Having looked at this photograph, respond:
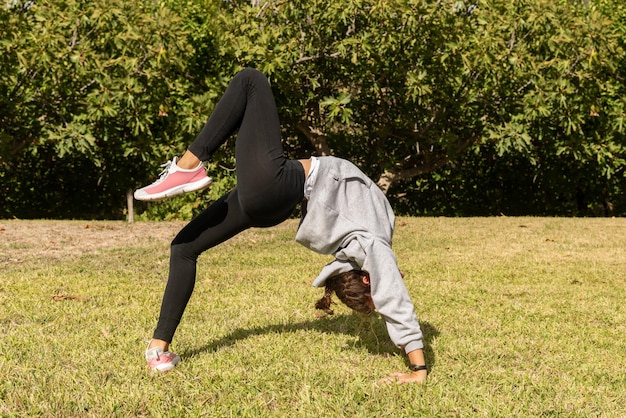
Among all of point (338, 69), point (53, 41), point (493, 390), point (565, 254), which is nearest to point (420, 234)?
point (565, 254)

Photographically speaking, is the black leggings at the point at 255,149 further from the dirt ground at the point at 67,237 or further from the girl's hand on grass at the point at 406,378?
the dirt ground at the point at 67,237

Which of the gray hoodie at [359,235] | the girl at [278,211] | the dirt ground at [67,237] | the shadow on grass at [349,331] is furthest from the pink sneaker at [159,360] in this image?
the dirt ground at [67,237]

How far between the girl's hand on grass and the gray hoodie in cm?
14

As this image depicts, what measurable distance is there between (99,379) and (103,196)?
11.5 meters

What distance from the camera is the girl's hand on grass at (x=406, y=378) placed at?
3.95 meters

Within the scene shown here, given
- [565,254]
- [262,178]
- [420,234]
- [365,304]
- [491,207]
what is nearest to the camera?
[262,178]

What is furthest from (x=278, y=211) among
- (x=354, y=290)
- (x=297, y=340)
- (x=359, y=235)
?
(x=297, y=340)

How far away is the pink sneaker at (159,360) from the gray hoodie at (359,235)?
3.35ft

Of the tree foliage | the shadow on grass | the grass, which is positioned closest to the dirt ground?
the grass

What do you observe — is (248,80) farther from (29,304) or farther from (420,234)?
(420,234)

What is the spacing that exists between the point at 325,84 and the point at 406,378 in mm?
9695

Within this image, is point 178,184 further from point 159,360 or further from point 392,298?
point 392,298

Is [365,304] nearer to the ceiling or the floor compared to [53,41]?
nearer to the floor

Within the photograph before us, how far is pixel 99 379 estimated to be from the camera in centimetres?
397
